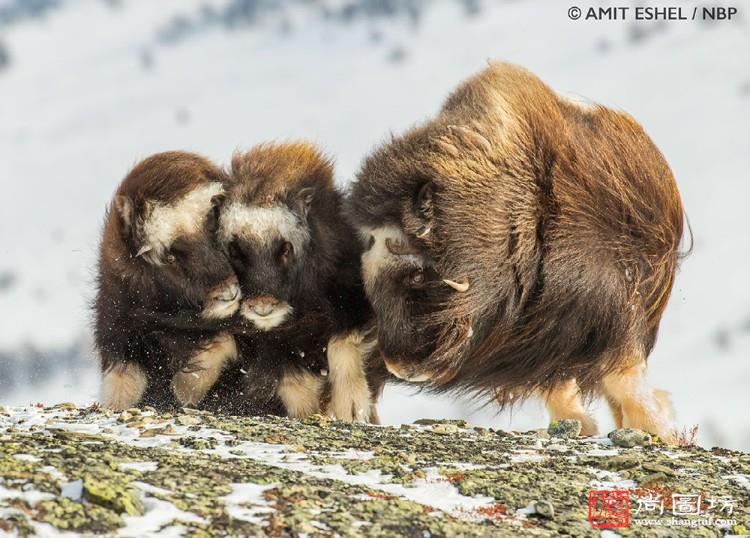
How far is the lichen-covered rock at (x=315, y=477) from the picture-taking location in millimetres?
2480

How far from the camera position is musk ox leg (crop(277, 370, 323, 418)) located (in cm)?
477

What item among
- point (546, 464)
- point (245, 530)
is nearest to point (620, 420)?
point (546, 464)

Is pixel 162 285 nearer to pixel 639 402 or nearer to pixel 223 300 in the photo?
pixel 223 300

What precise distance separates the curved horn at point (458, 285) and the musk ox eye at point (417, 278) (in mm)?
115

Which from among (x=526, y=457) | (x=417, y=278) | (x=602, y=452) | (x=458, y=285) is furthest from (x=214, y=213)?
(x=602, y=452)

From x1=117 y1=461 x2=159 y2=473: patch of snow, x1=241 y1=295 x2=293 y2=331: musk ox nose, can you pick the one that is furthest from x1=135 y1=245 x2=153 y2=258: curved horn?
x1=117 y1=461 x2=159 y2=473: patch of snow

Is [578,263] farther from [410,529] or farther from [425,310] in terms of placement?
[410,529]

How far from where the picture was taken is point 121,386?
4664mm

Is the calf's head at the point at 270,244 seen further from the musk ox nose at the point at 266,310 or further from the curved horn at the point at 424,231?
the curved horn at the point at 424,231

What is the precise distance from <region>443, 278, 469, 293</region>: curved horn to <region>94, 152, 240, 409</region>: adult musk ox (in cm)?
99

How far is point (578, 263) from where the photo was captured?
13.6ft

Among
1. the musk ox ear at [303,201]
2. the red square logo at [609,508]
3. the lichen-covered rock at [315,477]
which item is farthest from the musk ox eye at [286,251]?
the red square logo at [609,508]

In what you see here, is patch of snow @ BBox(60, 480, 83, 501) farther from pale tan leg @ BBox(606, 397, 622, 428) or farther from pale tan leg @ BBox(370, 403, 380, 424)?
pale tan leg @ BBox(606, 397, 622, 428)

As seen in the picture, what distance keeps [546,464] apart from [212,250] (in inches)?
67.3
